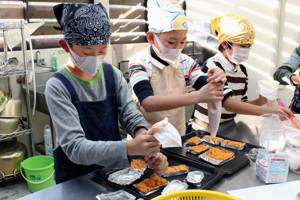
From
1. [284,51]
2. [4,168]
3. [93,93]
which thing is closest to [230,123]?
[93,93]

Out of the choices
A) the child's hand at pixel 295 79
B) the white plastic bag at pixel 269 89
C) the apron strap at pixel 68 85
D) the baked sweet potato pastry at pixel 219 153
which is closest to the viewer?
the apron strap at pixel 68 85

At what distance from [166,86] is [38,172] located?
160cm

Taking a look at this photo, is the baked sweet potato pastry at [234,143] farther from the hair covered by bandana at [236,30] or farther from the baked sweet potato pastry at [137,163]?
the hair covered by bandana at [236,30]

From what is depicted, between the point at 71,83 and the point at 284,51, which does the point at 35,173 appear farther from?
the point at 284,51

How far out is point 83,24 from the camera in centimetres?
99

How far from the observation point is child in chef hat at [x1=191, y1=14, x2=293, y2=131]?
5.25ft

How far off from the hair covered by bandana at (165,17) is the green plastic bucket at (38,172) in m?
1.74

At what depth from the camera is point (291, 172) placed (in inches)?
43.5

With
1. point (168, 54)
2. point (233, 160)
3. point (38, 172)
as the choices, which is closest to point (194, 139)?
point (233, 160)

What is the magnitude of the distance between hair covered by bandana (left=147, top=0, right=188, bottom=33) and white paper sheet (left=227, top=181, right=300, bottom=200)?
0.84 m

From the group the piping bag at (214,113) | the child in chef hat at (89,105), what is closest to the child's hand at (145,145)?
the child in chef hat at (89,105)

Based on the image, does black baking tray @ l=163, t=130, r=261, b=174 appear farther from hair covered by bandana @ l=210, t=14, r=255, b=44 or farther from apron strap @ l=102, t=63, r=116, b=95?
hair covered by bandana @ l=210, t=14, r=255, b=44

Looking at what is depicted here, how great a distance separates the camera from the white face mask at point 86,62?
105 cm

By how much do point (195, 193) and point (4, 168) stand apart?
94.8 inches
